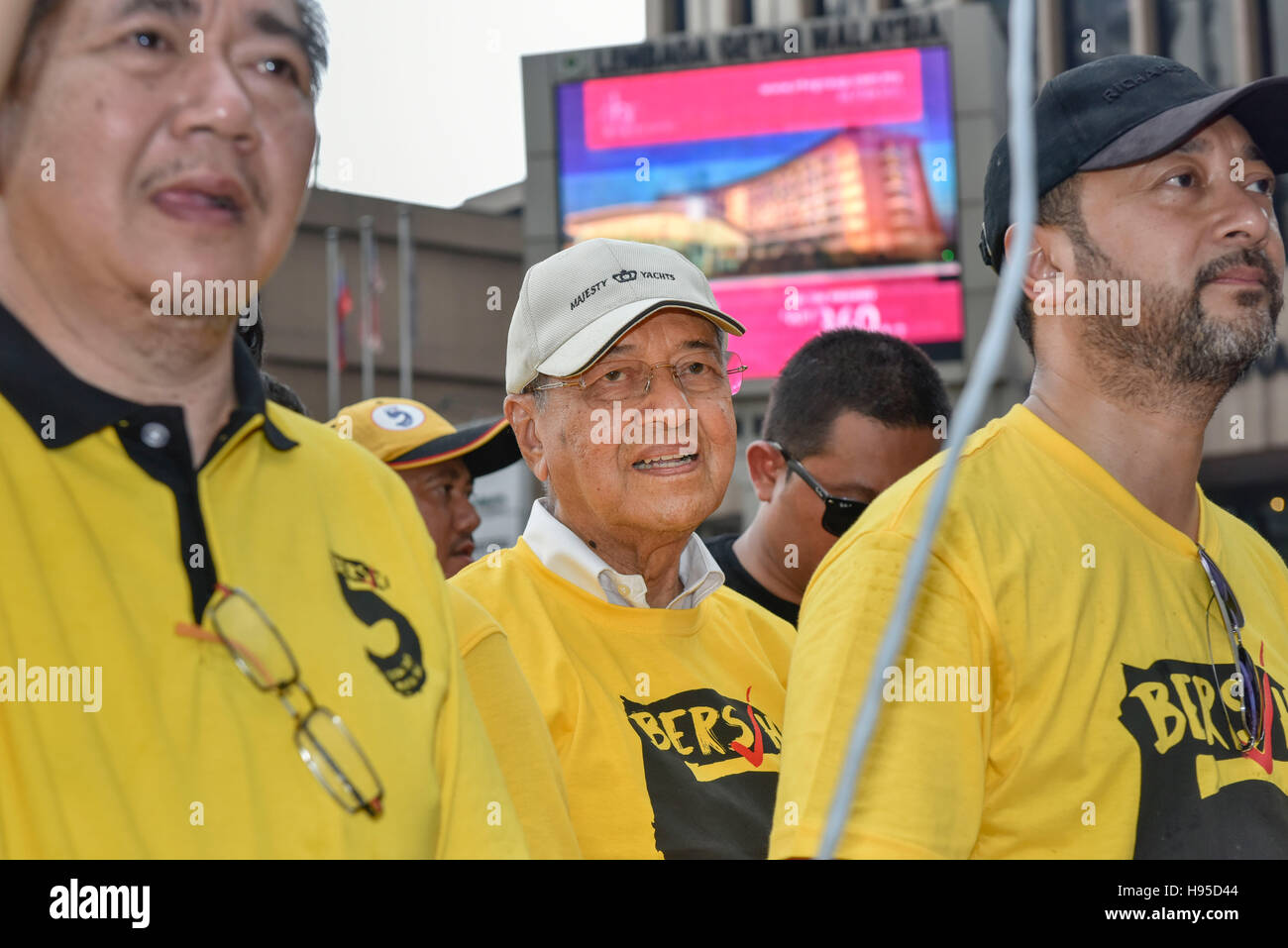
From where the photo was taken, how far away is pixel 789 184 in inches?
670

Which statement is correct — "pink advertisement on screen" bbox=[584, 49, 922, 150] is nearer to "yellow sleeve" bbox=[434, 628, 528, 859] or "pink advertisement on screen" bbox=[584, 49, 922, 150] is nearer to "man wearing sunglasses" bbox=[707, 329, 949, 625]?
"man wearing sunglasses" bbox=[707, 329, 949, 625]

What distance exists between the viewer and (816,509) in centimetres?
378

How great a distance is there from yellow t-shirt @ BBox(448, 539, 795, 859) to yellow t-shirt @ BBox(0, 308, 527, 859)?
659 millimetres

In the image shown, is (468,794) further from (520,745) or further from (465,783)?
(520,745)

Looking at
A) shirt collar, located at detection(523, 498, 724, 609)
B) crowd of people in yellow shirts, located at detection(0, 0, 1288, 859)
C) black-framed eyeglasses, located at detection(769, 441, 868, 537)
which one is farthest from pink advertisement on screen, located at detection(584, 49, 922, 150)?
shirt collar, located at detection(523, 498, 724, 609)

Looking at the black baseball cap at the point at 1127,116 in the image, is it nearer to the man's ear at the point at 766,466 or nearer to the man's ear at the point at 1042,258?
the man's ear at the point at 1042,258

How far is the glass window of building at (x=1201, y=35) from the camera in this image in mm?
17359

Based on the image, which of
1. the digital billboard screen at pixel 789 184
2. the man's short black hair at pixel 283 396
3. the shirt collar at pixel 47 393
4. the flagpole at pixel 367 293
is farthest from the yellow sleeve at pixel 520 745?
the flagpole at pixel 367 293

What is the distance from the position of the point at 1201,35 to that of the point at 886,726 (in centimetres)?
1769

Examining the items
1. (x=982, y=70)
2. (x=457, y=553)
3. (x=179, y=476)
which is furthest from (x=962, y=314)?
(x=179, y=476)

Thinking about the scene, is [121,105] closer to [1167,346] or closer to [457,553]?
[1167,346]

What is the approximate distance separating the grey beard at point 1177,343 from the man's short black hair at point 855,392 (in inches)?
57.5

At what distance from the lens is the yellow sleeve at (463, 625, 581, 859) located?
1820 mm

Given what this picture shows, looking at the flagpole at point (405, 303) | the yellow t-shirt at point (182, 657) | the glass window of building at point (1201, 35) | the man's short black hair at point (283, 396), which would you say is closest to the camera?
the yellow t-shirt at point (182, 657)
